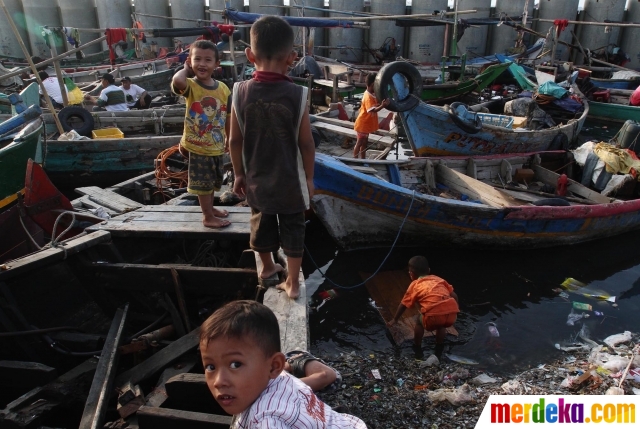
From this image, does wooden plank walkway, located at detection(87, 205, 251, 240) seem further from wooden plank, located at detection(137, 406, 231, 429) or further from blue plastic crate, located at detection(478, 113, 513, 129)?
blue plastic crate, located at detection(478, 113, 513, 129)

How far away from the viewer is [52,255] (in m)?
3.17

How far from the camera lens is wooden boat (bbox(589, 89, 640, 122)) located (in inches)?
501

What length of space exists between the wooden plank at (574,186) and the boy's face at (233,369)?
7108 mm

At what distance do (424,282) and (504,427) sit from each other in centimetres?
153

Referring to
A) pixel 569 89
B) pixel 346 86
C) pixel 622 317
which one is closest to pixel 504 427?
pixel 622 317

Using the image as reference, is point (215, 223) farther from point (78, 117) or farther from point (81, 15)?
point (81, 15)

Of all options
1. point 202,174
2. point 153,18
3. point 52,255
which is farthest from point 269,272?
point 153,18

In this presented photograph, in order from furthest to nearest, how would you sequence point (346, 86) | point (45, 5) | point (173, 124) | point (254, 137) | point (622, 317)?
point (45, 5), point (346, 86), point (173, 124), point (622, 317), point (254, 137)

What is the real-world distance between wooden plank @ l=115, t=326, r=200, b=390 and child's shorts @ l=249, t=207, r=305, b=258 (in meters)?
0.92

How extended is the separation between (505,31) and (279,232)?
78.7 feet

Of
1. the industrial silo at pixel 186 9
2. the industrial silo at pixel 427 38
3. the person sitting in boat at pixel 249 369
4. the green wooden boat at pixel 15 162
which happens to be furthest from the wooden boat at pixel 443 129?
the industrial silo at pixel 186 9

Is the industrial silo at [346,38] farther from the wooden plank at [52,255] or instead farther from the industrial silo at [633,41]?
the wooden plank at [52,255]

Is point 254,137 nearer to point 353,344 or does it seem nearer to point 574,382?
point 353,344

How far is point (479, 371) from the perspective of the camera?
14.0ft
